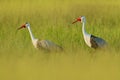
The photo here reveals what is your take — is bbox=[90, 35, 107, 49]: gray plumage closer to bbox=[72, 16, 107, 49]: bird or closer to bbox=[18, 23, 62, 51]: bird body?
bbox=[72, 16, 107, 49]: bird

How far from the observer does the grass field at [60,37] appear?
8227mm

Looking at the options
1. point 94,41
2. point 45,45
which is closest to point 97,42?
point 94,41

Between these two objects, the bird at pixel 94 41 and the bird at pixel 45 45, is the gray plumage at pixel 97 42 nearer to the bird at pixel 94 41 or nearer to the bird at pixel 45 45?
the bird at pixel 94 41

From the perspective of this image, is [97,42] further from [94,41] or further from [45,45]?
[45,45]

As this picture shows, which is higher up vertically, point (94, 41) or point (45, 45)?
point (45, 45)

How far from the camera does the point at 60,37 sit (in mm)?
10484

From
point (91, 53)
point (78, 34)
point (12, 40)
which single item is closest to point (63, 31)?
point (78, 34)

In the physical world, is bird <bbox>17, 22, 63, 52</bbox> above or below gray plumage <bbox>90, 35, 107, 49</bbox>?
above

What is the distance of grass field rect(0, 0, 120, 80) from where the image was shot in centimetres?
823

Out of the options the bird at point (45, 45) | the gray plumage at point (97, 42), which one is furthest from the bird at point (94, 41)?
the bird at point (45, 45)

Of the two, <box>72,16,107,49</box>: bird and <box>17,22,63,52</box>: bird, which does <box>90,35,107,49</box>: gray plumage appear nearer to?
<box>72,16,107,49</box>: bird

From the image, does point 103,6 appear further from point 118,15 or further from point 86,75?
point 86,75

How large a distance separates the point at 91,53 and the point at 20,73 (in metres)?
1.58

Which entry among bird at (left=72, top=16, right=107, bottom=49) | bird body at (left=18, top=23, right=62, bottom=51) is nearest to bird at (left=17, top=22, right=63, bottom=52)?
bird body at (left=18, top=23, right=62, bottom=51)
